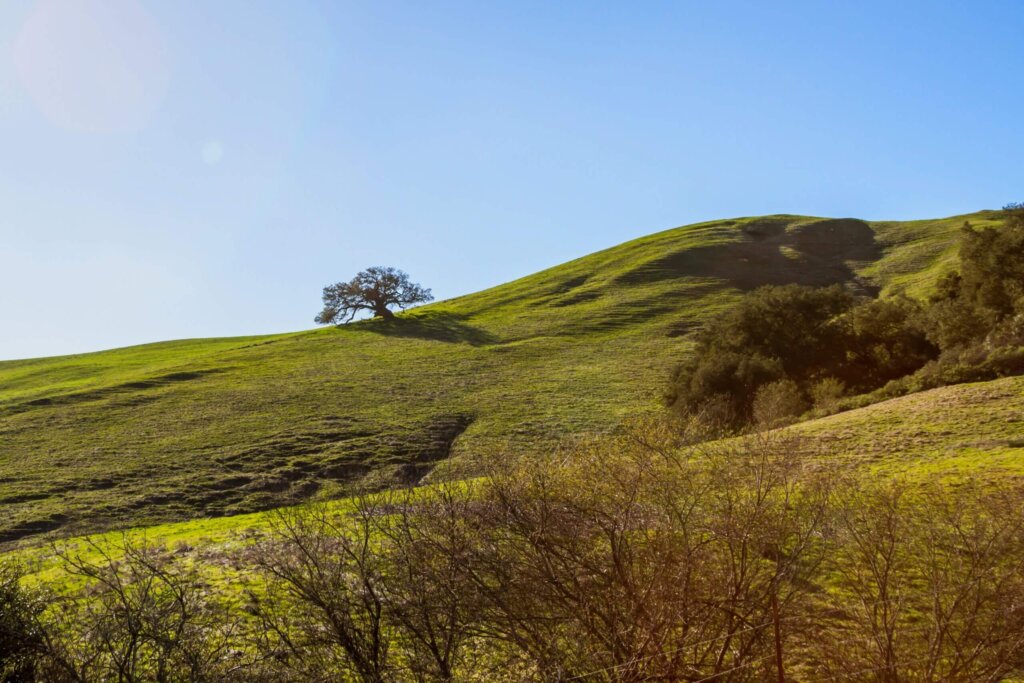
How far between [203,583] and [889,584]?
47.3 ft

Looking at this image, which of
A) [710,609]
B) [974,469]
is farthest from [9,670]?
[974,469]

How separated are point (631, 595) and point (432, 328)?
75461mm

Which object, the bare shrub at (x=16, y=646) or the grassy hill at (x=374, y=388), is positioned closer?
the bare shrub at (x=16, y=646)

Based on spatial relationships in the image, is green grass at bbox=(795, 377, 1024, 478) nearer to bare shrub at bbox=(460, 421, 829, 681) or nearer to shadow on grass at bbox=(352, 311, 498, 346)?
bare shrub at bbox=(460, 421, 829, 681)

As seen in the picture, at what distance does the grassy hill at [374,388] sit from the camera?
3544 cm

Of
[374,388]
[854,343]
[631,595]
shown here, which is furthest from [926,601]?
[374,388]

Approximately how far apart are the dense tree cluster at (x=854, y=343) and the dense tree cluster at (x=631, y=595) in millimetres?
20643

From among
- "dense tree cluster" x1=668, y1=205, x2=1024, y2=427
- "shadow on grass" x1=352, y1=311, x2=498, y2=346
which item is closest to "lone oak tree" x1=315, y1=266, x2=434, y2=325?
"shadow on grass" x1=352, y1=311, x2=498, y2=346

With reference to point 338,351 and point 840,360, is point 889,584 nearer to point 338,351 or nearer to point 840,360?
point 840,360

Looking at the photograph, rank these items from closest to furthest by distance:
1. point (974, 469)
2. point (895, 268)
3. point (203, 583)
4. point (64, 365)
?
point (203, 583) < point (974, 469) < point (64, 365) < point (895, 268)

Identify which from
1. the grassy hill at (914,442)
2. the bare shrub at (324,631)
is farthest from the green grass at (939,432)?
the bare shrub at (324,631)

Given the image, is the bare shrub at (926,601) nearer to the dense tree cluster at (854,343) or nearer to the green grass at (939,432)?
the green grass at (939,432)

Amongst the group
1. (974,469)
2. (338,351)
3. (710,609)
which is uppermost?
(338,351)

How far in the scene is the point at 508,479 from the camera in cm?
987
